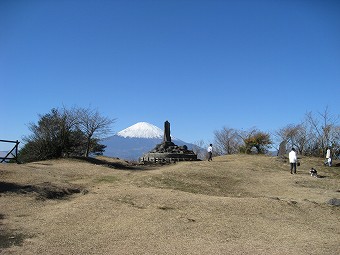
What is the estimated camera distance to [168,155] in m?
27.9

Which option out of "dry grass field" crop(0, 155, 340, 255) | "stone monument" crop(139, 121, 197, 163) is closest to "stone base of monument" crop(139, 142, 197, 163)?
"stone monument" crop(139, 121, 197, 163)

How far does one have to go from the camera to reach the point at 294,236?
7867 mm

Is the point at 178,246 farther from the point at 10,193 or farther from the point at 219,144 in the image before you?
the point at 219,144

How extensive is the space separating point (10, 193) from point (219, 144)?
1840 inches

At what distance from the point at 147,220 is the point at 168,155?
19.7m

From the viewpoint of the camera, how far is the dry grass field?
673 centimetres

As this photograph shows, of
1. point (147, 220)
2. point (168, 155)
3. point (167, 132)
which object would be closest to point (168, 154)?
point (168, 155)

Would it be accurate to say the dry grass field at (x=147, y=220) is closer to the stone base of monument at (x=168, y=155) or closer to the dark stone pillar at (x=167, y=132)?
the stone base of monument at (x=168, y=155)

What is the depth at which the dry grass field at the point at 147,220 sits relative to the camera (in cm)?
673

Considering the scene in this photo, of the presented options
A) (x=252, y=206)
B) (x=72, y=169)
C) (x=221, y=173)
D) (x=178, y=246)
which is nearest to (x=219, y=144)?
(x=221, y=173)

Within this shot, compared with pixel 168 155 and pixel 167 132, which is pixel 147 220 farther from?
pixel 167 132

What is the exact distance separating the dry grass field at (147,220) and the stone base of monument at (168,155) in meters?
13.1

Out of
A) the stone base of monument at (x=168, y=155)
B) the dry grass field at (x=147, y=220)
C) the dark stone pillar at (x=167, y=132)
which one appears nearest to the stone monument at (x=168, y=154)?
the stone base of monument at (x=168, y=155)

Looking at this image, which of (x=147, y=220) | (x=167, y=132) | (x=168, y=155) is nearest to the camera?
(x=147, y=220)
